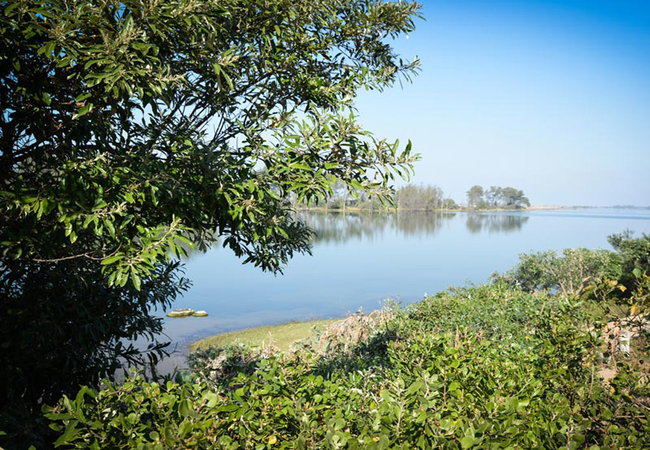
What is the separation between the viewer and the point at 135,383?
247cm

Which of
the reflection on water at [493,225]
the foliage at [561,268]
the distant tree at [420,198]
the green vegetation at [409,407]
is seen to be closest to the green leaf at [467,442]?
the green vegetation at [409,407]

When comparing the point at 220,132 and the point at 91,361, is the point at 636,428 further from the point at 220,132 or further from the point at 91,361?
the point at 91,361

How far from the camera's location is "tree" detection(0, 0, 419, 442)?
2.80 meters

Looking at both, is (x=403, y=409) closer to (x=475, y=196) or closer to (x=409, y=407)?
(x=409, y=407)

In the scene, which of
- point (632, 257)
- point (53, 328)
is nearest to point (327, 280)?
point (632, 257)

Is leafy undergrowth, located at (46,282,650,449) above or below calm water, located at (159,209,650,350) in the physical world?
above

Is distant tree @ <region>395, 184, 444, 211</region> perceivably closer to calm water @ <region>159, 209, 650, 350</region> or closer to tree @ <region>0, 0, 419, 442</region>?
calm water @ <region>159, 209, 650, 350</region>

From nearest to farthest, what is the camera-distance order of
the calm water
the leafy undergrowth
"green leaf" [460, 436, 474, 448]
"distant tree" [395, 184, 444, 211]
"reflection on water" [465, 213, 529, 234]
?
"green leaf" [460, 436, 474, 448] → the leafy undergrowth → the calm water → "reflection on water" [465, 213, 529, 234] → "distant tree" [395, 184, 444, 211]

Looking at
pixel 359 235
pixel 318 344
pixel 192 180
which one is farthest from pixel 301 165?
pixel 359 235

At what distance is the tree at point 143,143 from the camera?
9.18 ft

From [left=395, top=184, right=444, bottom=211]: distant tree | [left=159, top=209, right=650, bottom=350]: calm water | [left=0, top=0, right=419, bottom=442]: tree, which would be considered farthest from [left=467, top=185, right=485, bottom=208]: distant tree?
[left=0, top=0, right=419, bottom=442]: tree

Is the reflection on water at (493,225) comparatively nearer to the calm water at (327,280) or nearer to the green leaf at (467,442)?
the calm water at (327,280)

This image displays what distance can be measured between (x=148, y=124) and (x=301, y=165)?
150 cm

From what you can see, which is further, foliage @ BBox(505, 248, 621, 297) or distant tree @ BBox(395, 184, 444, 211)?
distant tree @ BBox(395, 184, 444, 211)
